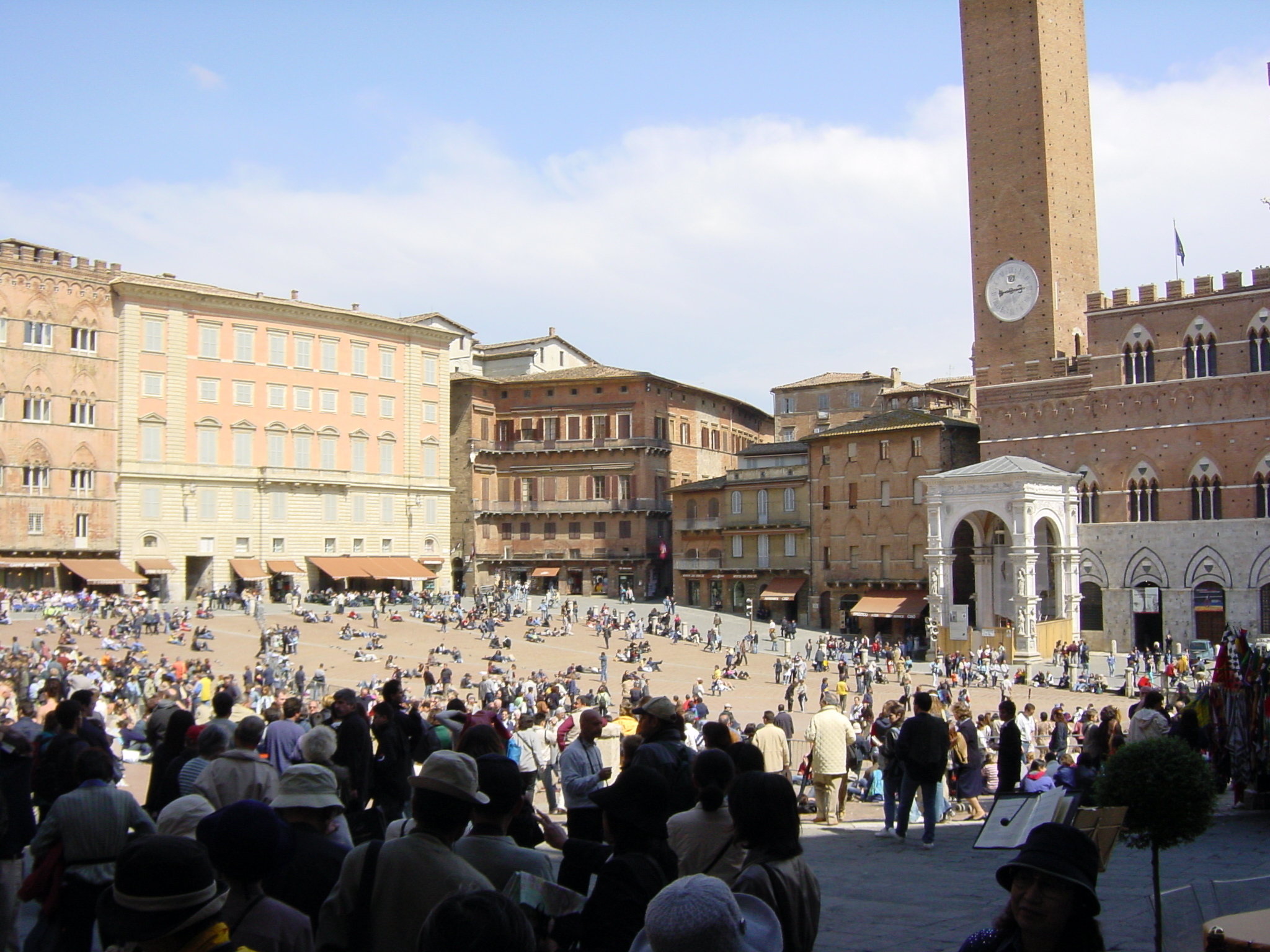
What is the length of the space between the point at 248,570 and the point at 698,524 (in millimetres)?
19828

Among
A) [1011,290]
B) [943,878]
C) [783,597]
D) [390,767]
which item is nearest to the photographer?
[943,878]

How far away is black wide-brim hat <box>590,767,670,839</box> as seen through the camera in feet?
14.6

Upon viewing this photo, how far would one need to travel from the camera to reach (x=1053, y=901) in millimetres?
3244

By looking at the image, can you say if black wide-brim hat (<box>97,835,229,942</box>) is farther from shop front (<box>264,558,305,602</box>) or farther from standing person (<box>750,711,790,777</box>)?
shop front (<box>264,558,305,602</box>)

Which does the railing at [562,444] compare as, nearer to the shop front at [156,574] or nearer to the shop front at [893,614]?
the shop front at [893,614]

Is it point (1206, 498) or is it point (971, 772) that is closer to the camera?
point (971, 772)

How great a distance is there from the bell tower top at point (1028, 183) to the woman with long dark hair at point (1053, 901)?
4357 centimetres

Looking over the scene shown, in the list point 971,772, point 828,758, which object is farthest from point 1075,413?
point 828,758

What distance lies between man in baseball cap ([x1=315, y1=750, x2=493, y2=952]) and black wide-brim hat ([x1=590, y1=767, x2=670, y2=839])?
1.87 feet

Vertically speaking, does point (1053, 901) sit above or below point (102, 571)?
below

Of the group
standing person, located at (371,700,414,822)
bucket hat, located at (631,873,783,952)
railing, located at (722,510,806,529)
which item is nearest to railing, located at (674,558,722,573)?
railing, located at (722,510,806,529)

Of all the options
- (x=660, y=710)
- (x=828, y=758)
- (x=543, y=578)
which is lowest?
(x=828, y=758)

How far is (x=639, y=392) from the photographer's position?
5834 cm

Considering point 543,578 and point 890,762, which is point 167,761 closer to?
point 890,762
